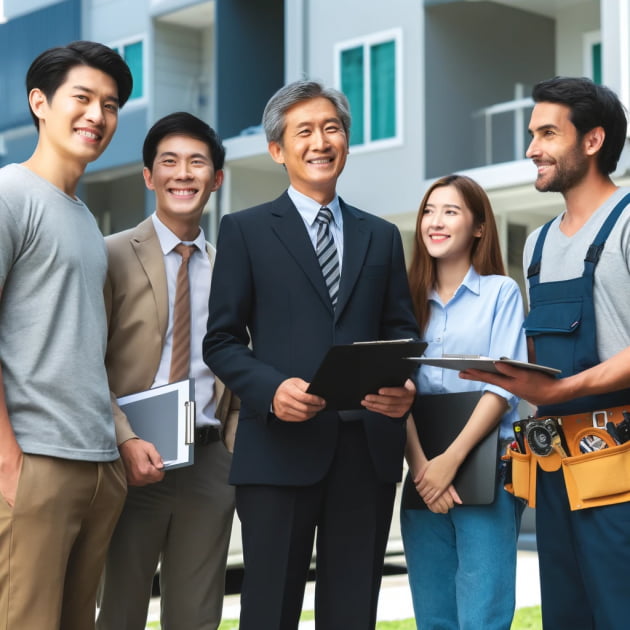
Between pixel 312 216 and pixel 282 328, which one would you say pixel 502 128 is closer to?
pixel 312 216

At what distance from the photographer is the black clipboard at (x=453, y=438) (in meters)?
4.09

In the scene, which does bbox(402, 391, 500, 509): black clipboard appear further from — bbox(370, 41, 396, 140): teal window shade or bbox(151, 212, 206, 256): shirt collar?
bbox(370, 41, 396, 140): teal window shade

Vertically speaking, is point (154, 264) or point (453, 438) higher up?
point (154, 264)

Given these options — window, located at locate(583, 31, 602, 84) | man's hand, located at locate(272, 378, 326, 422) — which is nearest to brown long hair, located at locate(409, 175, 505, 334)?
man's hand, located at locate(272, 378, 326, 422)

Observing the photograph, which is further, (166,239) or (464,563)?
(166,239)

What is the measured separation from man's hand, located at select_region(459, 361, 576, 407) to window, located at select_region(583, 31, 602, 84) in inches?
449

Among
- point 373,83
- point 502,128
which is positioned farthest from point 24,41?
point 502,128

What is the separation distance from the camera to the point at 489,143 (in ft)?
47.5

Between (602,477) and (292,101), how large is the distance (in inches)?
61.1

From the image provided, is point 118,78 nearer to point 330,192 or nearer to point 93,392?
point 330,192

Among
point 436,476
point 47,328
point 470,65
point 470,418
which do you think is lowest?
point 436,476

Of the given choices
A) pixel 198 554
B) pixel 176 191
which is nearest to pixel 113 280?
pixel 176 191

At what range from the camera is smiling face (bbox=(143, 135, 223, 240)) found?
4.30 metres

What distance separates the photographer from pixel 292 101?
3.77 meters
